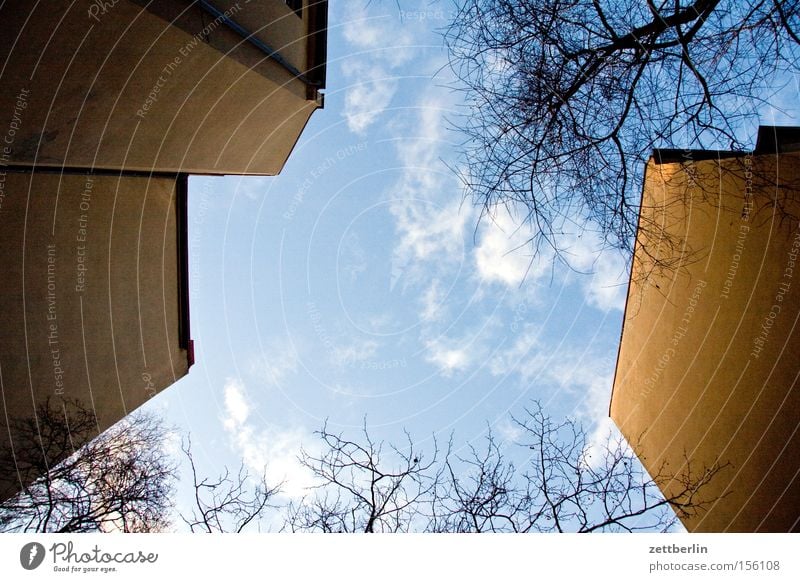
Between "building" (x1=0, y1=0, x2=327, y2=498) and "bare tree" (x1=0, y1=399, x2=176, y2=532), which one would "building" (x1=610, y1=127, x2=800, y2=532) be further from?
"bare tree" (x1=0, y1=399, x2=176, y2=532)

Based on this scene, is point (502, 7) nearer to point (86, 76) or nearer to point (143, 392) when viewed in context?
point (86, 76)

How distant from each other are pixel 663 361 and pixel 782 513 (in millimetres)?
3235

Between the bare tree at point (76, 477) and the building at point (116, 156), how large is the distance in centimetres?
21

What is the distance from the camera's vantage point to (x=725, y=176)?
711 centimetres

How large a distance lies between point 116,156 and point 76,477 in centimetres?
577

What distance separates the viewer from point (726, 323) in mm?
Answer: 7742

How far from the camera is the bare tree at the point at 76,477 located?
6762 millimetres

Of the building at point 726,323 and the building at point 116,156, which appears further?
the building at point 726,323

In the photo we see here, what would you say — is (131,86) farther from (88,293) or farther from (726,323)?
(726,323)

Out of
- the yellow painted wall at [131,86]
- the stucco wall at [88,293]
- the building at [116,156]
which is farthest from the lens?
the stucco wall at [88,293]

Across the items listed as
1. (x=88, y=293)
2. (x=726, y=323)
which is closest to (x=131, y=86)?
(x=88, y=293)

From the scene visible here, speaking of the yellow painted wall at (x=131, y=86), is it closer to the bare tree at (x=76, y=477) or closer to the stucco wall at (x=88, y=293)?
the stucco wall at (x=88, y=293)

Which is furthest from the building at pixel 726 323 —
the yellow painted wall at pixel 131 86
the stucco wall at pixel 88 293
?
the stucco wall at pixel 88 293

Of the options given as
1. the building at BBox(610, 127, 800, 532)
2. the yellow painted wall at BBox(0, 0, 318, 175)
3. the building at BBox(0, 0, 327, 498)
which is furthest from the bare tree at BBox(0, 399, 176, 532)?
the building at BBox(610, 127, 800, 532)
